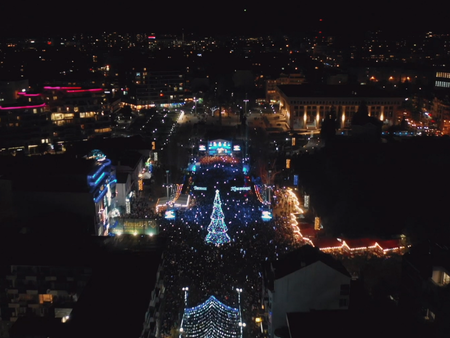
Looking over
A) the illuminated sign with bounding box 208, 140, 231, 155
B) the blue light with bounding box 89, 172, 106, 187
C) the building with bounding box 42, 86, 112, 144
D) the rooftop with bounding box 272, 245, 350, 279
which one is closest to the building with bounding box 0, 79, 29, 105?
the building with bounding box 42, 86, 112, 144

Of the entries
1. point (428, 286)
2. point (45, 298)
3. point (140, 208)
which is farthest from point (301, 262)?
point (140, 208)

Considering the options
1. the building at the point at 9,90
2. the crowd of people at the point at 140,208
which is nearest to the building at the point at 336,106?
the crowd of people at the point at 140,208

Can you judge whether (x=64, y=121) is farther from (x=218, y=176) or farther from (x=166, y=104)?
(x=166, y=104)

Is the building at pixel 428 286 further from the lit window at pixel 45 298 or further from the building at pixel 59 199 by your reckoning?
the building at pixel 59 199

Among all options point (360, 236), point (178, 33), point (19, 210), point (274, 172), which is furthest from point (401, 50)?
point (19, 210)

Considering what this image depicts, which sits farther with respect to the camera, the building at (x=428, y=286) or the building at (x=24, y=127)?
the building at (x=24, y=127)
